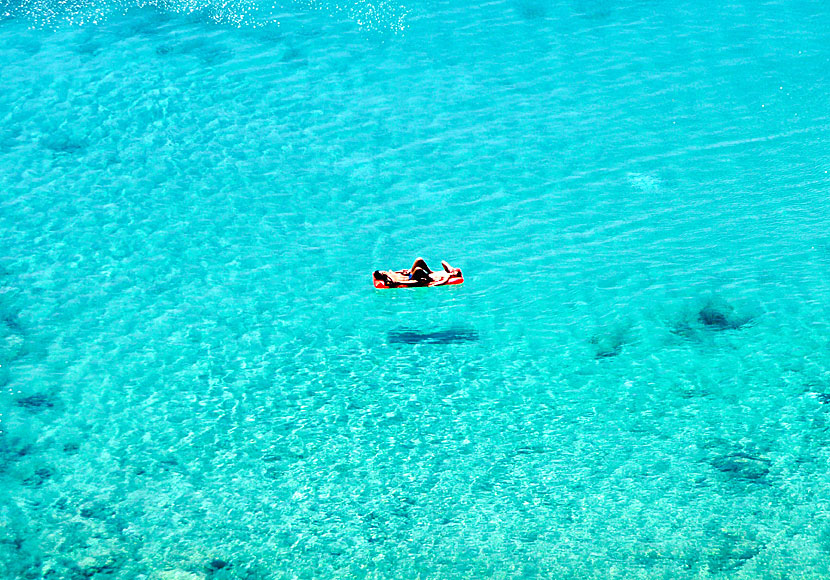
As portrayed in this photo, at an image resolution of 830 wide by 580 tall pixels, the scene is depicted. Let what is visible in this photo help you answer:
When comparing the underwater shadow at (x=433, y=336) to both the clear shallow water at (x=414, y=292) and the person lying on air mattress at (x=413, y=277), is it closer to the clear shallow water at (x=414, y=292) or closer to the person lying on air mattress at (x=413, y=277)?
the clear shallow water at (x=414, y=292)

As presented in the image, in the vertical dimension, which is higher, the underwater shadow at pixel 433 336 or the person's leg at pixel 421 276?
the person's leg at pixel 421 276

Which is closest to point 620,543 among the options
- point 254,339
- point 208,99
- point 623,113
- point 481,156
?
point 254,339

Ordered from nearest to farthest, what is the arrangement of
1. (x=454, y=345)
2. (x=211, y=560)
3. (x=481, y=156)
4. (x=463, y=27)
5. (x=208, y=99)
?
(x=211, y=560)
(x=454, y=345)
(x=481, y=156)
(x=208, y=99)
(x=463, y=27)

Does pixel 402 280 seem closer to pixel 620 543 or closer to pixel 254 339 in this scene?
pixel 254 339

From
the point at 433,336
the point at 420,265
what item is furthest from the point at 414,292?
the point at 433,336

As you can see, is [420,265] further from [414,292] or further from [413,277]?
[414,292]

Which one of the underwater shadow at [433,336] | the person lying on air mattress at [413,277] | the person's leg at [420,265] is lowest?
the underwater shadow at [433,336]

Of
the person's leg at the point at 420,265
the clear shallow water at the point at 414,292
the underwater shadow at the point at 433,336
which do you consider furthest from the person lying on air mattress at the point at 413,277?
the underwater shadow at the point at 433,336

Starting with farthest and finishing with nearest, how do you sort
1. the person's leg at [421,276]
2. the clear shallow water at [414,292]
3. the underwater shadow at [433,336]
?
the person's leg at [421,276], the underwater shadow at [433,336], the clear shallow water at [414,292]

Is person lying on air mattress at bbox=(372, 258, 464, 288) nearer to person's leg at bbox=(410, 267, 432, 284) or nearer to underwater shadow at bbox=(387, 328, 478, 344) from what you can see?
person's leg at bbox=(410, 267, 432, 284)
